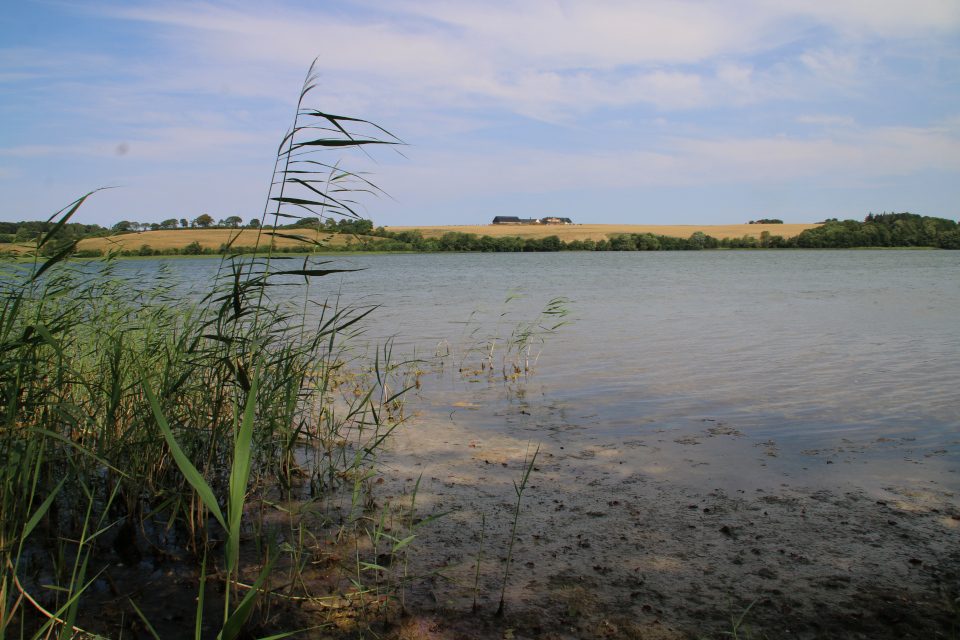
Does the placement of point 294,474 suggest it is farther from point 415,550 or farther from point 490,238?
point 490,238

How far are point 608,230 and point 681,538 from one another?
81097mm

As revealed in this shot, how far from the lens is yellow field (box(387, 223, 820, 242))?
73.4 meters

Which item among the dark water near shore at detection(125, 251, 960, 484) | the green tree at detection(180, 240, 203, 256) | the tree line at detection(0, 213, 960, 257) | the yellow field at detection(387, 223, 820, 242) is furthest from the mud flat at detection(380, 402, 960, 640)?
the yellow field at detection(387, 223, 820, 242)

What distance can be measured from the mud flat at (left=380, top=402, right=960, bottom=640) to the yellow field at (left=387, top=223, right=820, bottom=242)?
68.3 meters

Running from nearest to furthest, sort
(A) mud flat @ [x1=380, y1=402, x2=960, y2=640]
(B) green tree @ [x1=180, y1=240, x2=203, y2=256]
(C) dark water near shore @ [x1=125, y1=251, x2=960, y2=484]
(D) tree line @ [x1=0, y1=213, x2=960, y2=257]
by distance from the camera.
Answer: (A) mud flat @ [x1=380, y1=402, x2=960, y2=640] → (C) dark water near shore @ [x1=125, y1=251, x2=960, y2=484] → (B) green tree @ [x1=180, y1=240, x2=203, y2=256] → (D) tree line @ [x1=0, y1=213, x2=960, y2=257]

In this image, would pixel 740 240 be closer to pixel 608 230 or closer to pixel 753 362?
pixel 608 230

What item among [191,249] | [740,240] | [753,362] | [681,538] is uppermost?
[740,240]

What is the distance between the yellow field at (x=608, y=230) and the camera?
73.4m

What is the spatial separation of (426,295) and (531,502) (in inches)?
677

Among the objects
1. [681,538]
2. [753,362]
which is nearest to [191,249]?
[753,362]

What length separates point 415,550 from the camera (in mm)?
3221

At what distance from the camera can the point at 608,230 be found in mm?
81188

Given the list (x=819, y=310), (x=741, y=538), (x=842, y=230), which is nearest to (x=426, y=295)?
(x=819, y=310)

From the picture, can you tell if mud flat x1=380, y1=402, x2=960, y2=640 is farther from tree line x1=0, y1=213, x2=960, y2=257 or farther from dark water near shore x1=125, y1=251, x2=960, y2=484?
tree line x1=0, y1=213, x2=960, y2=257
